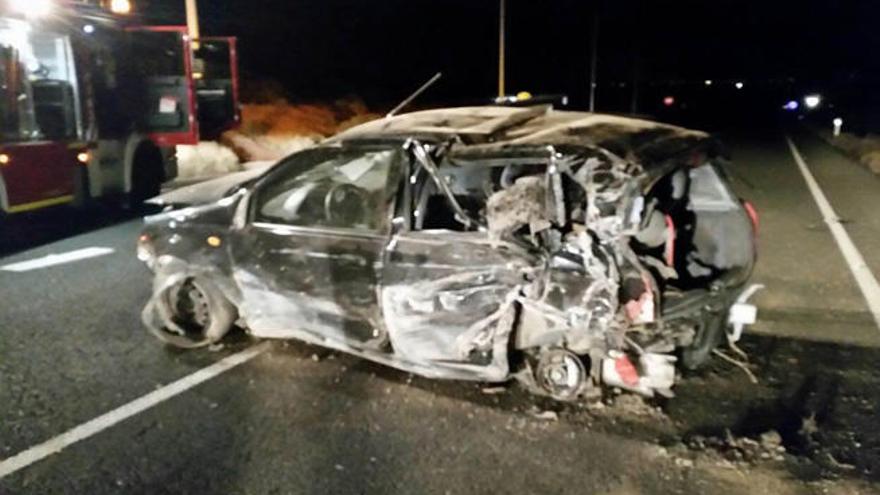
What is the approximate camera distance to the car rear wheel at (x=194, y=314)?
6.17 metres

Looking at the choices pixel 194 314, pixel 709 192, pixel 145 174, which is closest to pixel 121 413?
pixel 194 314

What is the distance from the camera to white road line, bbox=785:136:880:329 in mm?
7320

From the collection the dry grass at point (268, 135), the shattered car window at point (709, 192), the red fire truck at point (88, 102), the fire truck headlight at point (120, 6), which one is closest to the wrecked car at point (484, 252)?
the shattered car window at point (709, 192)

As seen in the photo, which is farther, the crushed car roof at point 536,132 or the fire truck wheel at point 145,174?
the fire truck wheel at point 145,174

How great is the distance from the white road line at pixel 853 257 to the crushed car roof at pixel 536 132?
2.60 m

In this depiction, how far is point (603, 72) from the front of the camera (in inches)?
2813

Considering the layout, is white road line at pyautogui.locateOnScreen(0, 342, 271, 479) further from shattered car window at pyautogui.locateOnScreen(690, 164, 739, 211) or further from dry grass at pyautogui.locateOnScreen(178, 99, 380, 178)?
dry grass at pyautogui.locateOnScreen(178, 99, 380, 178)

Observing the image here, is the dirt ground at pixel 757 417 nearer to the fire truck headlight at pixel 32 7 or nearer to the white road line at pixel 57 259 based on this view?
the white road line at pixel 57 259

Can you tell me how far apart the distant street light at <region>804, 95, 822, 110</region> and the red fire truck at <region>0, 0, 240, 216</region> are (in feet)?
127

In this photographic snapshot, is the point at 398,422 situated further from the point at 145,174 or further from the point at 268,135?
the point at 268,135

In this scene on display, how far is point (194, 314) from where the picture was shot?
20.8 ft

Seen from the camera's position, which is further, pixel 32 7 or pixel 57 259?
pixel 32 7

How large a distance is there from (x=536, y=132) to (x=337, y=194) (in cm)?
136

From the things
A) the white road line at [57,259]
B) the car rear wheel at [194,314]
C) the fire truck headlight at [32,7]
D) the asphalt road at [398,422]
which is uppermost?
the fire truck headlight at [32,7]
